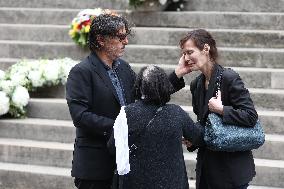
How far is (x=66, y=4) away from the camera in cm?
855

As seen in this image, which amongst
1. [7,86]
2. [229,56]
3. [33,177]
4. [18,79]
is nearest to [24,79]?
[18,79]

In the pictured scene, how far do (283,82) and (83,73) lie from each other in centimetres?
338

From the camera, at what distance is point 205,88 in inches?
137

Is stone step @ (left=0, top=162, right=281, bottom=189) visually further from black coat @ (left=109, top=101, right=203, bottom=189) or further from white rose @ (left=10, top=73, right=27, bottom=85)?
black coat @ (left=109, top=101, right=203, bottom=189)

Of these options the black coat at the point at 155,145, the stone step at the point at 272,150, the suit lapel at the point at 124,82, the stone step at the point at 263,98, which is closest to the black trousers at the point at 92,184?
the black coat at the point at 155,145

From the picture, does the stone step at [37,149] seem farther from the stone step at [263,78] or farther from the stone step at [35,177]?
the stone step at [263,78]

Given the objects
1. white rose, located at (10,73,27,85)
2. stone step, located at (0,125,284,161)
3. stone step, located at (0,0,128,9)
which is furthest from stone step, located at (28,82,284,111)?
stone step, located at (0,0,128,9)

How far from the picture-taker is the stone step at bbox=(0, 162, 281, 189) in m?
5.54

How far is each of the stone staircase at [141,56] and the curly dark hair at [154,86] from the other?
7.64 feet

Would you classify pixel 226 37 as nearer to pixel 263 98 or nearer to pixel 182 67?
pixel 263 98

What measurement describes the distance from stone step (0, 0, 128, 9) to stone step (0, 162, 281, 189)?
→ 3307mm

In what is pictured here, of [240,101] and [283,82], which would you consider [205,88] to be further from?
[283,82]

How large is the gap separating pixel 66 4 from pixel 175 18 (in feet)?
6.18

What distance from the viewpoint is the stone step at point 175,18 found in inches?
285
